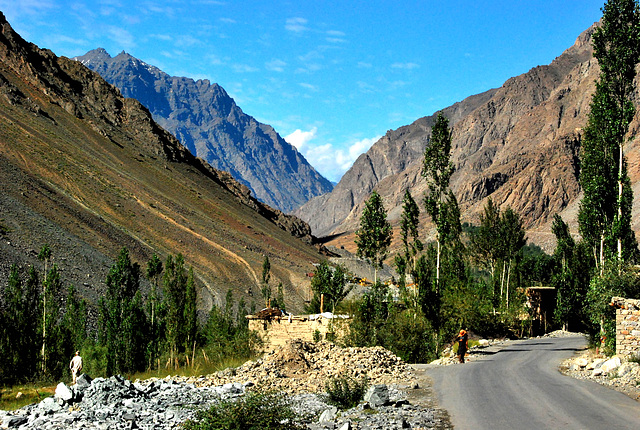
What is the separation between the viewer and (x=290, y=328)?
34.9 m

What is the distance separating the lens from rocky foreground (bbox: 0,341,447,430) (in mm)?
15328

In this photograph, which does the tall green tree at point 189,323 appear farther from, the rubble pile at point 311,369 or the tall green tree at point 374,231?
the rubble pile at point 311,369

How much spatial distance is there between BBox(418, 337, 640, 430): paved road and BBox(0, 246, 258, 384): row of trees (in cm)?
1618

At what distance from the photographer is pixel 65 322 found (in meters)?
42.8

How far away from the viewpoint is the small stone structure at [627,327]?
1959 cm

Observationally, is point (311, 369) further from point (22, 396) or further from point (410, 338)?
point (22, 396)

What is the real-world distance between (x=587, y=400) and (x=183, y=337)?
32.5 meters

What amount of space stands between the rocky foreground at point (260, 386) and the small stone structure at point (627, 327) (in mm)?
7473

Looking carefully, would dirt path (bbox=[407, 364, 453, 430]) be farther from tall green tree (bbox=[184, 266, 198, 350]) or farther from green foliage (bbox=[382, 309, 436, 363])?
tall green tree (bbox=[184, 266, 198, 350])

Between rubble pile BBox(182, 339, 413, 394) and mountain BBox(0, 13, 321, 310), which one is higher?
mountain BBox(0, 13, 321, 310)

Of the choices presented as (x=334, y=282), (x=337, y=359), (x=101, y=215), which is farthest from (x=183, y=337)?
(x=101, y=215)

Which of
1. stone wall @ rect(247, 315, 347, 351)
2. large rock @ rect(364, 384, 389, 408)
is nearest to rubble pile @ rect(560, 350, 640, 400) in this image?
large rock @ rect(364, 384, 389, 408)

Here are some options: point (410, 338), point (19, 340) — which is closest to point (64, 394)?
point (410, 338)

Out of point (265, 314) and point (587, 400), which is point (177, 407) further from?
point (265, 314)
